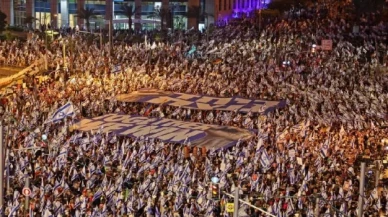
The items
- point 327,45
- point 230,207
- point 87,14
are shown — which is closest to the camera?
point 230,207

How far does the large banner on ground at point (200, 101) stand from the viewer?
105 ft

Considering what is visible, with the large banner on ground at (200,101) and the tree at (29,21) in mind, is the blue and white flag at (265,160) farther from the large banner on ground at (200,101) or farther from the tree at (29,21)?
the tree at (29,21)

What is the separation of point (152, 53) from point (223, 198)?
25.8 meters

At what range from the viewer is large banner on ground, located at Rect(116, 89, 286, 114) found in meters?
32.0

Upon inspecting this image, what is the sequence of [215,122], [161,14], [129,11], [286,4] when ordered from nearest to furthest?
[215,122], [161,14], [129,11], [286,4]

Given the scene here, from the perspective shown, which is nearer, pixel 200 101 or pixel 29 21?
pixel 200 101

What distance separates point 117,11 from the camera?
8125 cm

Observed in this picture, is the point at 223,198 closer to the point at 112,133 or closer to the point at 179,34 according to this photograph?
the point at 112,133

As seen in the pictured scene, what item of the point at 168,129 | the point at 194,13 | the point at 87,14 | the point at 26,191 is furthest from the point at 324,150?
the point at 87,14

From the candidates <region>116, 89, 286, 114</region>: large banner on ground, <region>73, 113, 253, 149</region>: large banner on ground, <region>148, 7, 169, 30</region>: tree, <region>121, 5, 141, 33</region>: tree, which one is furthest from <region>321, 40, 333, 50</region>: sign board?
<region>121, 5, 141, 33</region>: tree

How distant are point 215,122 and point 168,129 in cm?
264

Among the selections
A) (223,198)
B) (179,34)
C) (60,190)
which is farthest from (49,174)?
(179,34)

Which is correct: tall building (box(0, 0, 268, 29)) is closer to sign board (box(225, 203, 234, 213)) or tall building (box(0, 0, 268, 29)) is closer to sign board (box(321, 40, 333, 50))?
sign board (box(321, 40, 333, 50))

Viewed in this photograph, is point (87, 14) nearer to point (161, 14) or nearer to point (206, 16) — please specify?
point (161, 14)
